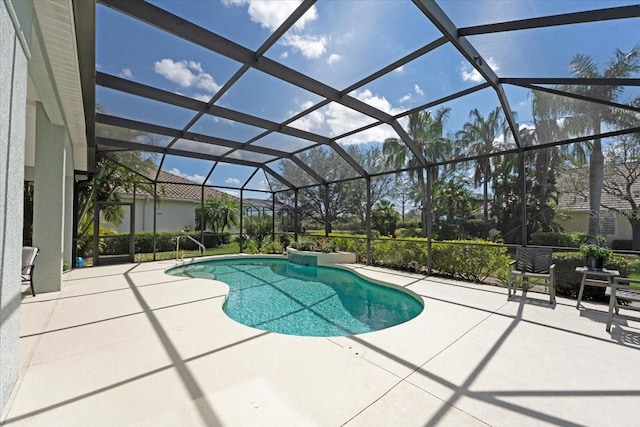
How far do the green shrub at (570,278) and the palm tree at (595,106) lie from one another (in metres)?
0.67

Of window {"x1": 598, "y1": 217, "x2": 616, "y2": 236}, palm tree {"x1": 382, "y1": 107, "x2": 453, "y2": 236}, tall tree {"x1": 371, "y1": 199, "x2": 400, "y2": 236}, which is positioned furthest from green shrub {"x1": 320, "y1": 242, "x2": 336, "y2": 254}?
window {"x1": 598, "y1": 217, "x2": 616, "y2": 236}

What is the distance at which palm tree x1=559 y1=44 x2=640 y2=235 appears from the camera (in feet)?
13.3

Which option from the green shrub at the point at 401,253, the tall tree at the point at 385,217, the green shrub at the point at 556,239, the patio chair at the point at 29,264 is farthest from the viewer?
the tall tree at the point at 385,217

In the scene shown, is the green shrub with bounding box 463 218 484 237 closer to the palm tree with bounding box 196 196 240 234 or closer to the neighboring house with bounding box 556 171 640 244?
the neighboring house with bounding box 556 171 640 244

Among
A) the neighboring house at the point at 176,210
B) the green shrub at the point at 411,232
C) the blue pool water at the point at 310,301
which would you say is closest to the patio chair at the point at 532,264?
the blue pool water at the point at 310,301

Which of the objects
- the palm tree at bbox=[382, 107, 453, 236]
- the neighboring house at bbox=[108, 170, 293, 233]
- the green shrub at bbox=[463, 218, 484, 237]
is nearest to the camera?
the palm tree at bbox=[382, 107, 453, 236]

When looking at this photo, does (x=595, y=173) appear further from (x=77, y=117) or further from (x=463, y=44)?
(x=77, y=117)

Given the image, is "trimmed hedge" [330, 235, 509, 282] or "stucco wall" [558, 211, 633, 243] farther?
"trimmed hedge" [330, 235, 509, 282]

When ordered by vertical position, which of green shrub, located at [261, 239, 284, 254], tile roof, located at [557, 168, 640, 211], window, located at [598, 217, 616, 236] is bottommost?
green shrub, located at [261, 239, 284, 254]

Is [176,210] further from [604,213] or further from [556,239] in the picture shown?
[604,213]

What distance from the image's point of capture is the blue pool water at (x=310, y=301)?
4887 millimetres

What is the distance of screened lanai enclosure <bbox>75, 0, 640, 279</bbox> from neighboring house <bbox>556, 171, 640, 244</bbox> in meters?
0.02

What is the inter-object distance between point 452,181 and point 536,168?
7627 mm

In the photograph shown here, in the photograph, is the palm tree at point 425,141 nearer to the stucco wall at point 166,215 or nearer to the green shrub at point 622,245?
the green shrub at point 622,245
